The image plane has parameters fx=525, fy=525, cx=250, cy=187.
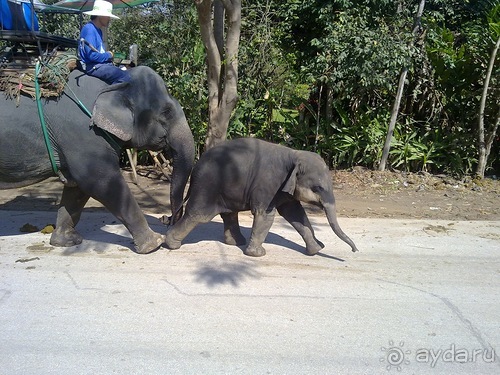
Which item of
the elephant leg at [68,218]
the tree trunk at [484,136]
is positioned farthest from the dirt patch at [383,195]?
the elephant leg at [68,218]

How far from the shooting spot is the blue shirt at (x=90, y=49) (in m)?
5.28

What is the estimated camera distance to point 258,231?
559cm

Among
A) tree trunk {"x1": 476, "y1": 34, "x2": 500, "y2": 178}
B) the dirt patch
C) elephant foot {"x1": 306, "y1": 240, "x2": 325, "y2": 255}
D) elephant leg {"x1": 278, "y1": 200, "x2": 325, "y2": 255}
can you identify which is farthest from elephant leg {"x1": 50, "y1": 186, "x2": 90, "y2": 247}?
tree trunk {"x1": 476, "y1": 34, "x2": 500, "y2": 178}

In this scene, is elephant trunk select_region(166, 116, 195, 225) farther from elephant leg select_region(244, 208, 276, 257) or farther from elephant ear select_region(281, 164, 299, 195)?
elephant ear select_region(281, 164, 299, 195)

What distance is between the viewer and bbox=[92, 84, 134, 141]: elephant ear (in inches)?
202

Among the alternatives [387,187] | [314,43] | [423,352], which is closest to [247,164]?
[423,352]

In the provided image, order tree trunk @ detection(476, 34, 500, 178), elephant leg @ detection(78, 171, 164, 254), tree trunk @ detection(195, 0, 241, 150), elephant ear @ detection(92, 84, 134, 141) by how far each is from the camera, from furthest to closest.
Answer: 1. tree trunk @ detection(476, 34, 500, 178)
2. tree trunk @ detection(195, 0, 241, 150)
3. elephant leg @ detection(78, 171, 164, 254)
4. elephant ear @ detection(92, 84, 134, 141)

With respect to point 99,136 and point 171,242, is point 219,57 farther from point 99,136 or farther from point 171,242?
point 171,242

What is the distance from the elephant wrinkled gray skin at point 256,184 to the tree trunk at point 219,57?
215 cm

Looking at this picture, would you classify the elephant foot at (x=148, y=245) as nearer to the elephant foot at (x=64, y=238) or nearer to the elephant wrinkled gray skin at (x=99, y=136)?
the elephant wrinkled gray skin at (x=99, y=136)

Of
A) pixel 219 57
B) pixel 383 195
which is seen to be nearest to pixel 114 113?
pixel 219 57

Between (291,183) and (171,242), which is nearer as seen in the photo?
(291,183)

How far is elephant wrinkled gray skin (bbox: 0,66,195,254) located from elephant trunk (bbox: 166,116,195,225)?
11 mm

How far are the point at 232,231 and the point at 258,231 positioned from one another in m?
0.53
